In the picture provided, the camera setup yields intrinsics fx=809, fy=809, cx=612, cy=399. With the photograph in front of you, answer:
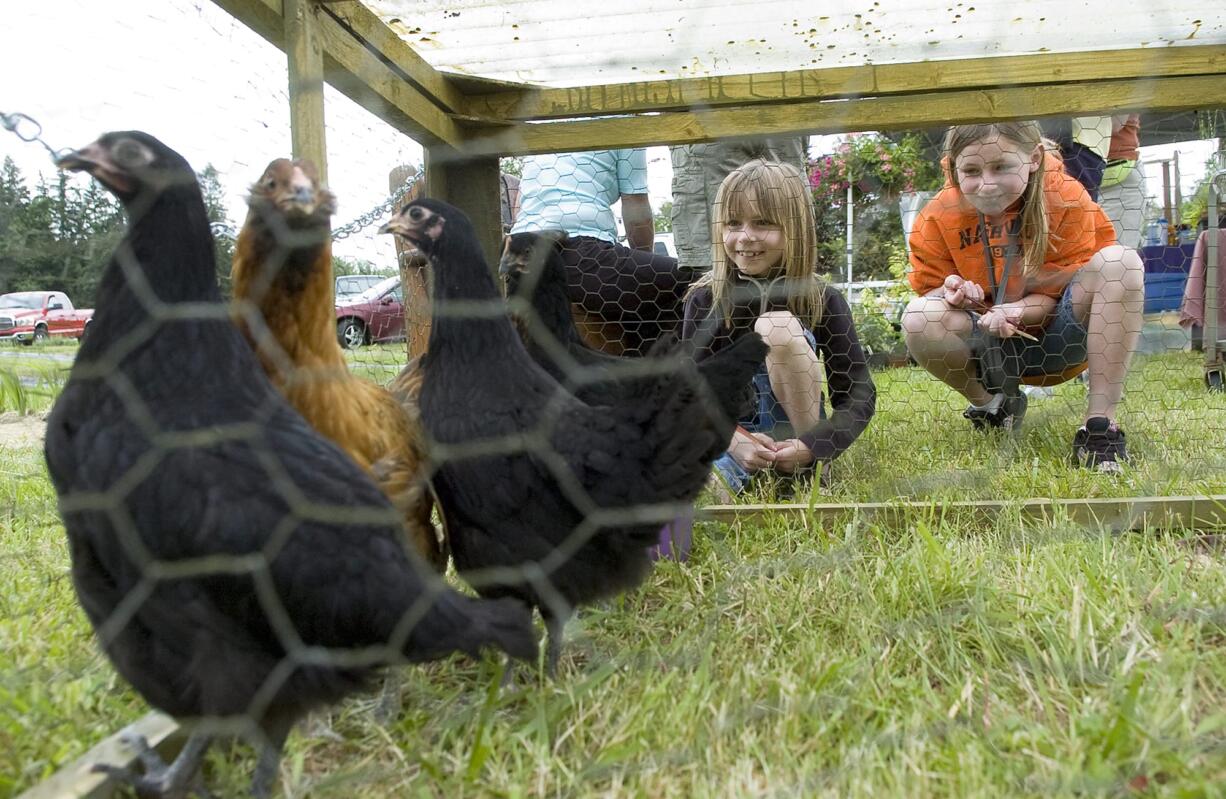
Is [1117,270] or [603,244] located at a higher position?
[603,244]

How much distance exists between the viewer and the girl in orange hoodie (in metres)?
1.95

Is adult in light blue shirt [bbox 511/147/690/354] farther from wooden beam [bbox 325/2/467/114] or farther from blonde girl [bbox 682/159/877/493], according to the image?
wooden beam [bbox 325/2/467/114]

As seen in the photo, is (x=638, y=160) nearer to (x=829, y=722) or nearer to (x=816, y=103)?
(x=816, y=103)

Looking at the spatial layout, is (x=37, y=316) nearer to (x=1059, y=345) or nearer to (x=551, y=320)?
(x=551, y=320)

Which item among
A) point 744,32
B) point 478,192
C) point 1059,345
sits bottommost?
point 1059,345

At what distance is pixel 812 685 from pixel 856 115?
44.8 inches

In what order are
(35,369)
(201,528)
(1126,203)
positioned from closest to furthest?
(201,528) → (35,369) → (1126,203)

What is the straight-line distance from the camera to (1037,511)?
1.53 meters

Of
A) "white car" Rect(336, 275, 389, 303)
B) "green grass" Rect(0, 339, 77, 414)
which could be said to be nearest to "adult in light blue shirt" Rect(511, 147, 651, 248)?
"white car" Rect(336, 275, 389, 303)

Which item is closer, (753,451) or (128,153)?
(128,153)

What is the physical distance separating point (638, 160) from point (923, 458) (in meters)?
1.10

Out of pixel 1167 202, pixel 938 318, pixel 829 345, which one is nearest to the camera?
pixel 829 345

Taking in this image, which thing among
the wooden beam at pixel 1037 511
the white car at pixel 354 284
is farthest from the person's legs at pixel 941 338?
the white car at pixel 354 284

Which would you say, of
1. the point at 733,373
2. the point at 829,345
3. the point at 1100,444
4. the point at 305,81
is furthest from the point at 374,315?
the point at 1100,444
